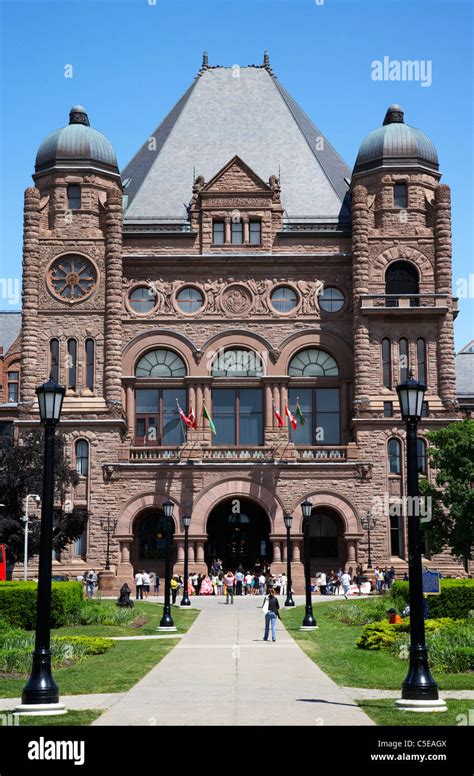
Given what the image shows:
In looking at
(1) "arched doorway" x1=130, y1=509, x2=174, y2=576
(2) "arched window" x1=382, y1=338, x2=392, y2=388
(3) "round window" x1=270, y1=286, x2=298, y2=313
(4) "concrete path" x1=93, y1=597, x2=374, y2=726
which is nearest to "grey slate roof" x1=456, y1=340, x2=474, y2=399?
(2) "arched window" x1=382, y1=338, x2=392, y2=388

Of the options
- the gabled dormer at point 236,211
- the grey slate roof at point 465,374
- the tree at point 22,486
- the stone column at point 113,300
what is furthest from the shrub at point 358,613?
the grey slate roof at point 465,374

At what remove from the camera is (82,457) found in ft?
220

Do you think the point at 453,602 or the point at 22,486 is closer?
the point at 453,602

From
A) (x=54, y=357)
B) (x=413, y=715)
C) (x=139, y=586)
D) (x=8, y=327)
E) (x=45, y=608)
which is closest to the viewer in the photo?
(x=413, y=715)

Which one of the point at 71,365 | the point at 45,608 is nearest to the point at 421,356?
the point at 71,365

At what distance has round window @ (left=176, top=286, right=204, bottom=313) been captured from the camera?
2822 inches

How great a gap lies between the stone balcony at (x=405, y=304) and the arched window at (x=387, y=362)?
2.05 m

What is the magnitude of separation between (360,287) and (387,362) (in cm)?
495

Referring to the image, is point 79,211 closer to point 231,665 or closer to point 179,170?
point 179,170

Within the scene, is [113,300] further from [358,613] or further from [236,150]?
[358,613]

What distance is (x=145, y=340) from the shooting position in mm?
71250

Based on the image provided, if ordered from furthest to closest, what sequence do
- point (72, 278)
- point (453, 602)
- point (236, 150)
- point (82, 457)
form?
point (236, 150), point (72, 278), point (82, 457), point (453, 602)
